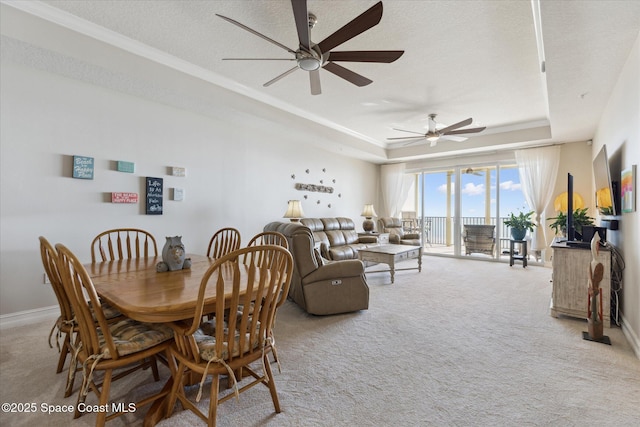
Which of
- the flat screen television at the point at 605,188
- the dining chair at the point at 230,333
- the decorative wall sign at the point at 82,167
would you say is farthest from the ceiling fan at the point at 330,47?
the flat screen television at the point at 605,188

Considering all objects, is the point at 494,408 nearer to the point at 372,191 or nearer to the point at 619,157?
Answer: the point at 619,157

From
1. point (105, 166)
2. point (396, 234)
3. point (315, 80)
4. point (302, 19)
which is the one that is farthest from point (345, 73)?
point (396, 234)

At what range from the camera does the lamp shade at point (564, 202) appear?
212 inches

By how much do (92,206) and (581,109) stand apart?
6.24 metres

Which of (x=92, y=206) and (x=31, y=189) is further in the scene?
(x=92, y=206)

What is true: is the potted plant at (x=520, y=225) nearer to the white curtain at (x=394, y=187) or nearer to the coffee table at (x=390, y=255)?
the coffee table at (x=390, y=255)

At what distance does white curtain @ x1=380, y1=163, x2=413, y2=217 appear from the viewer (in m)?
7.93

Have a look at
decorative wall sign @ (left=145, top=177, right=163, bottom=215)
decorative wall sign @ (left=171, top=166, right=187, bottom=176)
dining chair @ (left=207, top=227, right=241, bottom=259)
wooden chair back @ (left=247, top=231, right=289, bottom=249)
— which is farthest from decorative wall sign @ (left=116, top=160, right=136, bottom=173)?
wooden chair back @ (left=247, top=231, right=289, bottom=249)

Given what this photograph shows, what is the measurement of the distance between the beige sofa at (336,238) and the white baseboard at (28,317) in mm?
3323

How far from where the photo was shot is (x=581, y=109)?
382cm

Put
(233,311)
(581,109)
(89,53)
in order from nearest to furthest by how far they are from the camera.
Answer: (233,311), (89,53), (581,109)

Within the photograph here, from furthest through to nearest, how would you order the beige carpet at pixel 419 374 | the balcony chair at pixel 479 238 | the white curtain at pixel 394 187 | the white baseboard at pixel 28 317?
the white curtain at pixel 394 187 → the balcony chair at pixel 479 238 → the white baseboard at pixel 28 317 → the beige carpet at pixel 419 374

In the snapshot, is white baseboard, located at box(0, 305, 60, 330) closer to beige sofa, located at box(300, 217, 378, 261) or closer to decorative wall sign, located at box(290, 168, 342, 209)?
beige sofa, located at box(300, 217, 378, 261)

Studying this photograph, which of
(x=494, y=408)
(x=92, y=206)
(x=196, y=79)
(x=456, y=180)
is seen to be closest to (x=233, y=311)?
(x=494, y=408)
